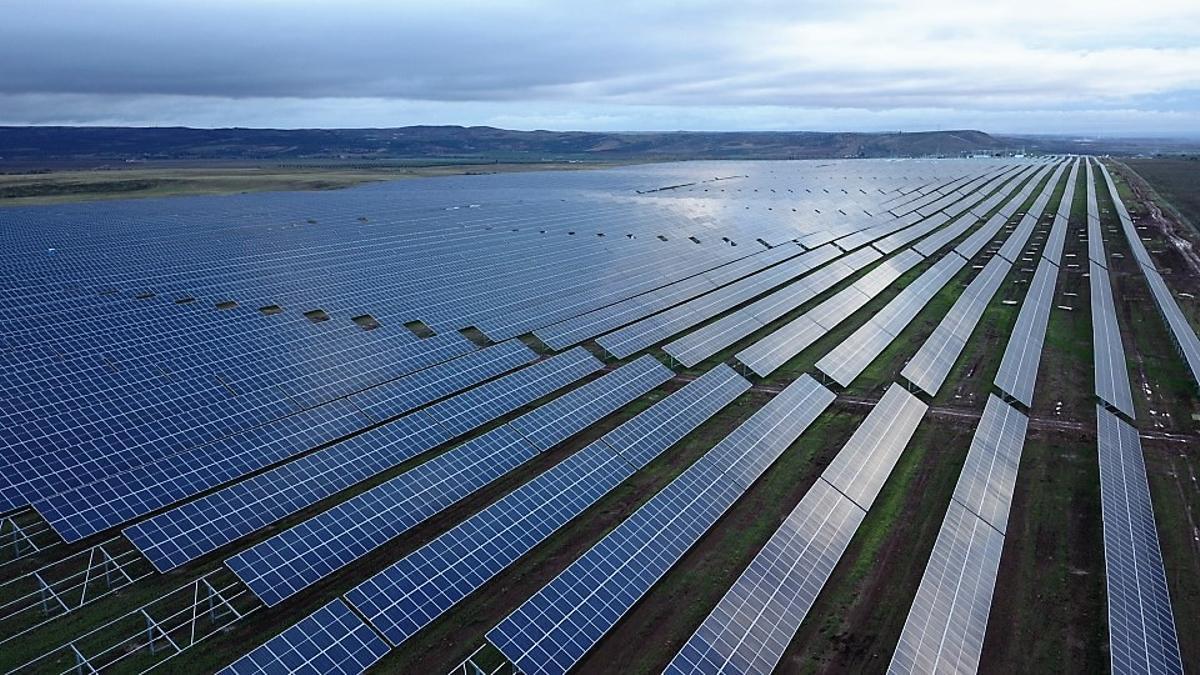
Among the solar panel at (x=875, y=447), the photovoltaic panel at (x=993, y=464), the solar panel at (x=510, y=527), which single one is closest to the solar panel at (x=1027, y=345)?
the photovoltaic panel at (x=993, y=464)

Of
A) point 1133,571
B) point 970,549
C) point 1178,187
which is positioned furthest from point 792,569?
point 1178,187

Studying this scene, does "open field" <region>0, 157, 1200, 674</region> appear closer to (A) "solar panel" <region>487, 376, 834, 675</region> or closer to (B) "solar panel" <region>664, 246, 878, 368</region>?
(A) "solar panel" <region>487, 376, 834, 675</region>

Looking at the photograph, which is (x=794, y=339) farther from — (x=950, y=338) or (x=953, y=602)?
(x=953, y=602)

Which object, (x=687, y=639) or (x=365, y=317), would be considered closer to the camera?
(x=687, y=639)

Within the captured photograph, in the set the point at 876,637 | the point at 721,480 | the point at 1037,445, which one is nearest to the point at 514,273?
the point at 721,480

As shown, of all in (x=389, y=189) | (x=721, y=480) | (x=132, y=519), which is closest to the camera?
(x=132, y=519)

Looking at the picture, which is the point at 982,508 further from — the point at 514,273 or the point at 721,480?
the point at 514,273

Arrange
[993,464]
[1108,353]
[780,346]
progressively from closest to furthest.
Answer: [993,464], [1108,353], [780,346]

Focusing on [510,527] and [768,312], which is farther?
[768,312]
